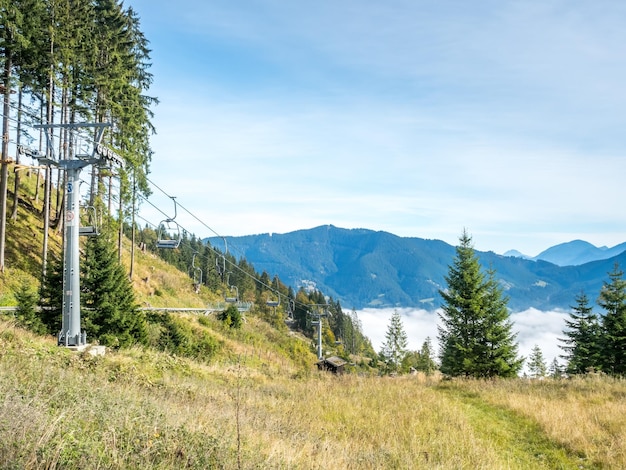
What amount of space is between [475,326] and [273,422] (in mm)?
24887

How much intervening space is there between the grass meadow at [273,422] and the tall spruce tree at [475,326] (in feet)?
44.1

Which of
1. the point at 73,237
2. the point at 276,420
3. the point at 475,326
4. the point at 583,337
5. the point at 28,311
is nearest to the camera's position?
the point at 276,420

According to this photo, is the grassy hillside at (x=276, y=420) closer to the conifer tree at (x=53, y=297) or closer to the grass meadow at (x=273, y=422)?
Result: the grass meadow at (x=273, y=422)

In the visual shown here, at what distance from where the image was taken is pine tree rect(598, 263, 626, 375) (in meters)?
34.7

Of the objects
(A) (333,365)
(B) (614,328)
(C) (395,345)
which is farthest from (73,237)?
(C) (395,345)

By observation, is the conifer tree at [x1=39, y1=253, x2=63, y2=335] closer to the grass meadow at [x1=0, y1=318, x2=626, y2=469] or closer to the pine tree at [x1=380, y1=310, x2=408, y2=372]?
the grass meadow at [x1=0, y1=318, x2=626, y2=469]

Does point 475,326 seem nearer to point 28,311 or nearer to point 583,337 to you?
point 583,337

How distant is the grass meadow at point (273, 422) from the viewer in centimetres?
441

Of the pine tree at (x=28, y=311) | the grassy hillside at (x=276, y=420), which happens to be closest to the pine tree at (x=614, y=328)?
the grassy hillside at (x=276, y=420)

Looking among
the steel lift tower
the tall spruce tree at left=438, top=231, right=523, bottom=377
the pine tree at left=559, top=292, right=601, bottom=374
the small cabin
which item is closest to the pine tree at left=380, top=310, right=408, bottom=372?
the pine tree at left=559, top=292, right=601, bottom=374

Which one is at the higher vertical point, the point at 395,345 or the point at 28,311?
the point at 28,311

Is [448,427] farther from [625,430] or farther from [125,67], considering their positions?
[125,67]

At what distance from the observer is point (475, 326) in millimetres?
29844

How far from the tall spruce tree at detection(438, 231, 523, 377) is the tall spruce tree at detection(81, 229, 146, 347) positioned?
67.0 feet
